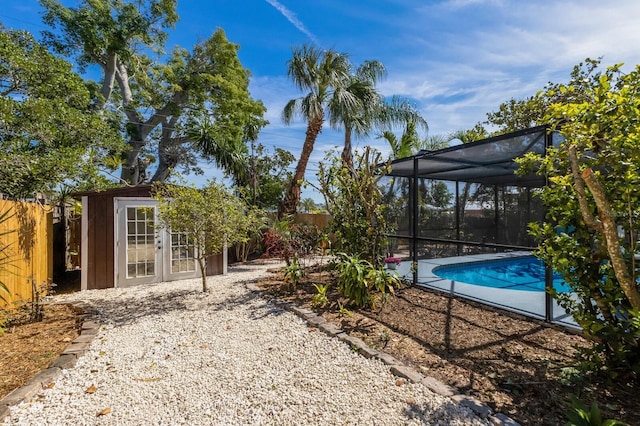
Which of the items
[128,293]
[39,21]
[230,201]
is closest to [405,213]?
[230,201]

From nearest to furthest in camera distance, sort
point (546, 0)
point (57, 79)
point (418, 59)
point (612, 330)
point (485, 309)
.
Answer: point (612, 330), point (485, 309), point (546, 0), point (57, 79), point (418, 59)

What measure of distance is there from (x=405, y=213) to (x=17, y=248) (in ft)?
25.6

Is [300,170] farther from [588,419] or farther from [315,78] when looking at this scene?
[588,419]

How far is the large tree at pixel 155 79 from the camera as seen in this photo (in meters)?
12.6

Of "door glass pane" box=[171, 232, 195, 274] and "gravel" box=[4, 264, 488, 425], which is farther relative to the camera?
"door glass pane" box=[171, 232, 195, 274]

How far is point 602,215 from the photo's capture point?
2.10 m

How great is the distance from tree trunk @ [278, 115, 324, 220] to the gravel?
651 cm

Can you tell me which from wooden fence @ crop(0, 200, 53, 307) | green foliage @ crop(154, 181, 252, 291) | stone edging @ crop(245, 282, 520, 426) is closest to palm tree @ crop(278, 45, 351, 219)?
green foliage @ crop(154, 181, 252, 291)

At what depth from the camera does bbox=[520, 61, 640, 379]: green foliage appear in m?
2.04

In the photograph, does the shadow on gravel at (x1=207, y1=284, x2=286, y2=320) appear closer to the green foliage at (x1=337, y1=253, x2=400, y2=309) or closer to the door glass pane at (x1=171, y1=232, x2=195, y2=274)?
the green foliage at (x1=337, y1=253, x2=400, y2=309)

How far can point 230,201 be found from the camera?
581 centimetres

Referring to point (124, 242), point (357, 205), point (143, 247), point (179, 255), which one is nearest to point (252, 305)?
point (357, 205)

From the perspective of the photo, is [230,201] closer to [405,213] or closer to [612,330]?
[405,213]

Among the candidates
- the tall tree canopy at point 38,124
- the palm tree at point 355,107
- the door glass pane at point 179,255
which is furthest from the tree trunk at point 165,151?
the door glass pane at point 179,255
